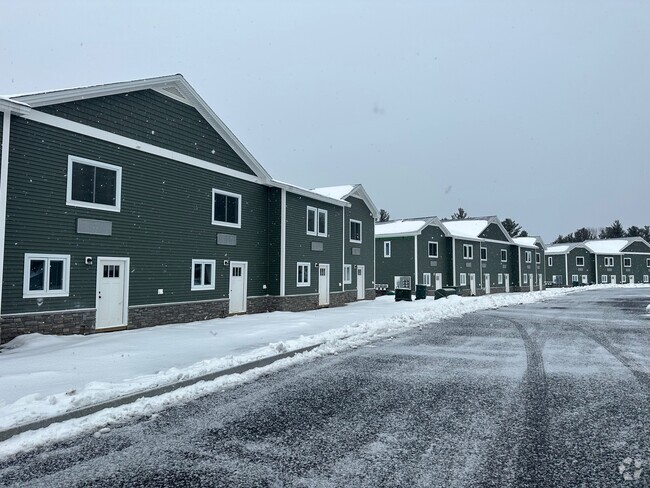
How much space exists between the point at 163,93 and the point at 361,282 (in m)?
18.5

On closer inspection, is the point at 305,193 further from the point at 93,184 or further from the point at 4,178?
the point at 4,178

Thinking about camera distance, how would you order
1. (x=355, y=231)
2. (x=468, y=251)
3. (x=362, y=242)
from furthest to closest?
(x=468, y=251)
(x=362, y=242)
(x=355, y=231)

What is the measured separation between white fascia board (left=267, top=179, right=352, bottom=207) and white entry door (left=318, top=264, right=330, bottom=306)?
3.82 meters

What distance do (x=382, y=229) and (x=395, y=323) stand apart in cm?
2608

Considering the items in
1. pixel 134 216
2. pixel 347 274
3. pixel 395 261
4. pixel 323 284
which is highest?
pixel 134 216

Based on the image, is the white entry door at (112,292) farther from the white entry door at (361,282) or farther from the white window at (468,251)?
the white window at (468,251)

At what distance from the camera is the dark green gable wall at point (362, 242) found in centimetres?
2920

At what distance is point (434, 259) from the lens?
40906mm

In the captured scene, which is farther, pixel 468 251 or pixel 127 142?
pixel 468 251

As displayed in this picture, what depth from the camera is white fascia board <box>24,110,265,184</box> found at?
12.7 meters

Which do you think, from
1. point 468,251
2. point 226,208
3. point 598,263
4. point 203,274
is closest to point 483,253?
point 468,251

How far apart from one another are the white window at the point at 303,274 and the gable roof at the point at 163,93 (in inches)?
196

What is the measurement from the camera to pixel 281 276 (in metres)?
21.8

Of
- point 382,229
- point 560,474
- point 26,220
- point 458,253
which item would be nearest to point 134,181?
point 26,220
